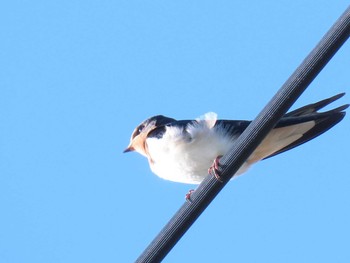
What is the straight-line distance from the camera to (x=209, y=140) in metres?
4.73

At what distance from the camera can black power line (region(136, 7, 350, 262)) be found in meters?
2.92

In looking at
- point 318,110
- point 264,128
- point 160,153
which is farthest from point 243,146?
point 160,153

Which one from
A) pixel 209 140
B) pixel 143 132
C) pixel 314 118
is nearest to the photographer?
pixel 314 118

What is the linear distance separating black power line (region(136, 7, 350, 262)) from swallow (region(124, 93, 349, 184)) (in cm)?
126

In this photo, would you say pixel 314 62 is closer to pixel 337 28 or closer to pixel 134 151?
pixel 337 28

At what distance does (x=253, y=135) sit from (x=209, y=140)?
158 cm

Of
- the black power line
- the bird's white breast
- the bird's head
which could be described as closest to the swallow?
the bird's white breast

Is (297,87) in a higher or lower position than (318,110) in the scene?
lower

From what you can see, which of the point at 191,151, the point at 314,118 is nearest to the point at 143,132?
the point at 191,151

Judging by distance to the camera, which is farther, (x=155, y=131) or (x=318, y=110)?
(x=155, y=131)

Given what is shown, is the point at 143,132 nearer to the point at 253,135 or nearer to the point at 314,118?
the point at 314,118

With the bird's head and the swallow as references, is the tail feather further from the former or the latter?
the bird's head

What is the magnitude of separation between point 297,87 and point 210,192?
55cm

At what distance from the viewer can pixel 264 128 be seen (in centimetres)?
312
